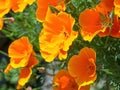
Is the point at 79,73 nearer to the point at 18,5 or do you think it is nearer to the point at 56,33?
the point at 56,33

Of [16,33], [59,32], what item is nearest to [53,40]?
[59,32]

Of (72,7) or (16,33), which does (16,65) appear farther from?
(16,33)

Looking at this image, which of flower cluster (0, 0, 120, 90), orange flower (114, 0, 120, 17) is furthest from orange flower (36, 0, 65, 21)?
orange flower (114, 0, 120, 17)

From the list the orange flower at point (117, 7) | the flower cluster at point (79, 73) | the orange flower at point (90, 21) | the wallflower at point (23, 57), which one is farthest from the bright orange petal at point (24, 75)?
the orange flower at point (117, 7)

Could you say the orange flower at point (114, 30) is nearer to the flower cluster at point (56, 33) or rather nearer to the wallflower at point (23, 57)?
the flower cluster at point (56, 33)

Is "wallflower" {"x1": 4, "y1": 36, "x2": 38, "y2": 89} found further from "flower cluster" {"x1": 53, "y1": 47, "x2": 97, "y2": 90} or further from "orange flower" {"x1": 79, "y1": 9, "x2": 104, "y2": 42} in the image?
Result: "orange flower" {"x1": 79, "y1": 9, "x2": 104, "y2": 42}
